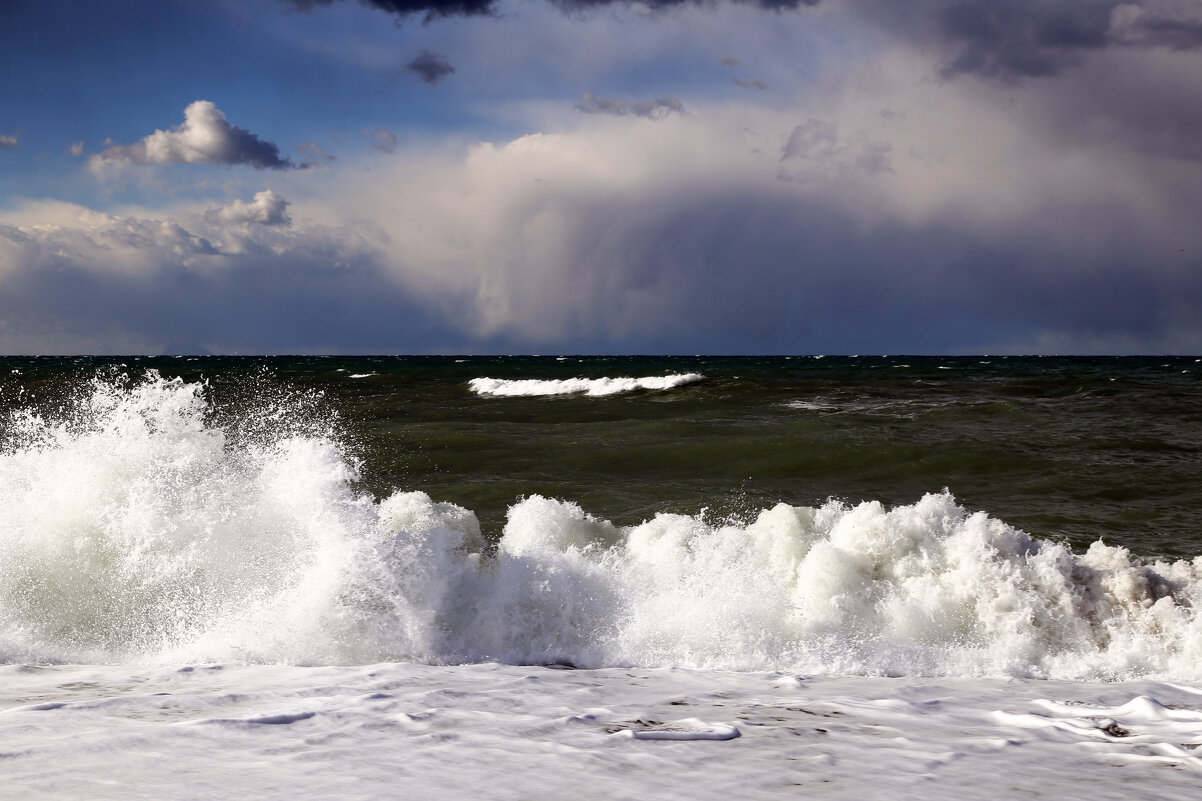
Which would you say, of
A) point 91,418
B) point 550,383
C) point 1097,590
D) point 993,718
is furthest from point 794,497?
point 550,383

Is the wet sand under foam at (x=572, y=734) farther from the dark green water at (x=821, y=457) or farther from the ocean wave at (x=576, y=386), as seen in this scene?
the ocean wave at (x=576, y=386)

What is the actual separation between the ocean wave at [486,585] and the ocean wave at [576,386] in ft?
84.6

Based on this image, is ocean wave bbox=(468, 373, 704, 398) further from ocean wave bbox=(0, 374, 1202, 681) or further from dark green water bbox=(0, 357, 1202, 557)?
ocean wave bbox=(0, 374, 1202, 681)

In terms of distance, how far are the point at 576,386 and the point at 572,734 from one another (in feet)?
110

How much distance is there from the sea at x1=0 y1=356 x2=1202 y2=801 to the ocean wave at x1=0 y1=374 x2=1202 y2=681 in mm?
24

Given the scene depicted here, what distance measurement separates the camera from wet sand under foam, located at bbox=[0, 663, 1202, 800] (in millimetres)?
2883

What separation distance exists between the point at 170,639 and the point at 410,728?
2.54 meters

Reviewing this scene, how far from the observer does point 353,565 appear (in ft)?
17.3

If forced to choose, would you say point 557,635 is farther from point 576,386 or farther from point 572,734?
point 576,386

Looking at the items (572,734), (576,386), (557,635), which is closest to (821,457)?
(557,635)

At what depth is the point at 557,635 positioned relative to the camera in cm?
531

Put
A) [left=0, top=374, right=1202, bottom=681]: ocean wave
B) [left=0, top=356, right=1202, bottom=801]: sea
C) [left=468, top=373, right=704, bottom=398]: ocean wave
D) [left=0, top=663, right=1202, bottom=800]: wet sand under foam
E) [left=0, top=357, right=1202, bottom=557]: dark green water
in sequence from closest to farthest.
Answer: [left=0, top=663, right=1202, bottom=800]: wet sand under foam → [left=0, top=356, right=1202, bottom=801]: sea → [left=0, top=374, right=1202, bottom=681]: ocean wave → [left=0, top=357, right=1202, bottom=557]: dark green water → [left=468, top=373, right=704, bottom=398]: ocean wave

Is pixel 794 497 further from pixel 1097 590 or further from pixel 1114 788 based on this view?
pixel 1114 788

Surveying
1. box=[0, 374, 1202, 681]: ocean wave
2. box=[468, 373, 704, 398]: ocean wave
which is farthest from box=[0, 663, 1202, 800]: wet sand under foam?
box=[468, 373, 704, 398]: ocean wave
